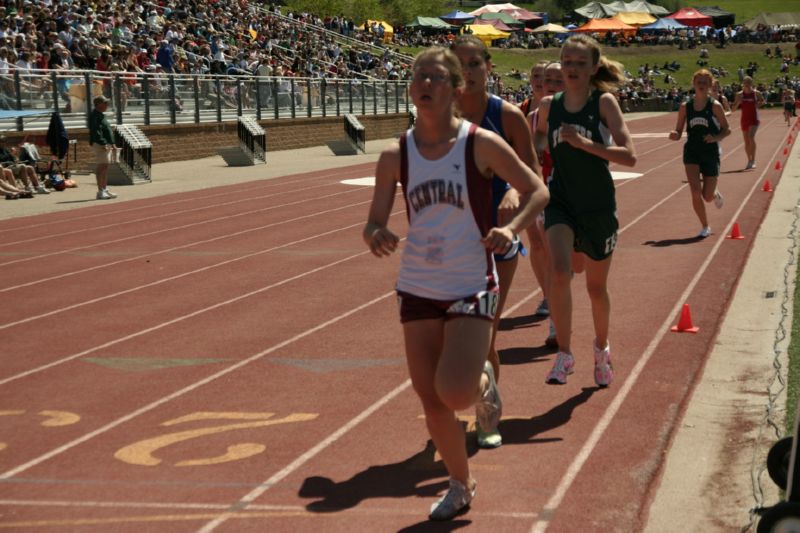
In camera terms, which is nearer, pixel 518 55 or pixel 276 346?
pixel 276 346

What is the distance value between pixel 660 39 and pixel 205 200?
80517mm

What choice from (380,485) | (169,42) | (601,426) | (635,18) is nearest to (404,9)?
(635,18)

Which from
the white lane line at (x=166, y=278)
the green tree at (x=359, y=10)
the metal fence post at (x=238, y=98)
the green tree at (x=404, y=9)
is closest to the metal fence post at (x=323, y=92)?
the metal fence post at (x=238, y=98)

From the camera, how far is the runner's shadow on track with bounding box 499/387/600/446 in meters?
6.26

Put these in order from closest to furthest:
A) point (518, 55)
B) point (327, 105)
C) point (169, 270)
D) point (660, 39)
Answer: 1. point (169, 270)
2. point (327, 105)
3. point (518, 55)
4. point (660, 39)

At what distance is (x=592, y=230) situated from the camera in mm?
7074

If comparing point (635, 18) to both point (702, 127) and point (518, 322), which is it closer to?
point (702, 127)

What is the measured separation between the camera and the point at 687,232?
15445 mm

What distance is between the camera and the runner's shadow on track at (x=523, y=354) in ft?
26.6

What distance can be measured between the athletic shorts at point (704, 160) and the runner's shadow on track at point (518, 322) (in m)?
5.38

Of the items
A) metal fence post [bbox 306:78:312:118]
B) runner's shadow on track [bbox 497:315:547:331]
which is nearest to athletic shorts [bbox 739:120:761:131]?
metal fence post [bbox 306:78:312:118]

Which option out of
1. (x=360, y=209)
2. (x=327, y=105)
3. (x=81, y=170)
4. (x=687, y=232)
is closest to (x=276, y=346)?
(x=687, y=232)

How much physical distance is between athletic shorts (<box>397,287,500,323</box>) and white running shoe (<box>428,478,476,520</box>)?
2.36 ft

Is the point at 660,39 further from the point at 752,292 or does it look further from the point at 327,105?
the point at 752,292
